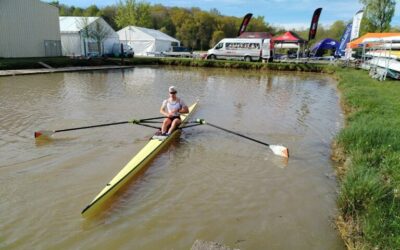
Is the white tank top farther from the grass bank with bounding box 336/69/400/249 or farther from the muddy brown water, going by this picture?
the grass bank with bounding box 336/69/400/249

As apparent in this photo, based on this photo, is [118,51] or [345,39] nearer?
[345,39]

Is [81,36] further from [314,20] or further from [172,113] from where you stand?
[172,113]

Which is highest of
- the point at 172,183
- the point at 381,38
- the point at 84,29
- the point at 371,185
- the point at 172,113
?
the point at 84,29

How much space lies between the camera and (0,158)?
7621mm

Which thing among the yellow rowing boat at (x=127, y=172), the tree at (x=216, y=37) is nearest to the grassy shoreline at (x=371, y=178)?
the yellow rowing boat at (x=127, y=172)

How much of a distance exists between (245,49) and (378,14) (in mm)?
22908

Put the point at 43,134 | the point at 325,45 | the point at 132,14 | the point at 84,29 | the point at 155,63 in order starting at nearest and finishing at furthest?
1. the point at 43,134
2. the point at 155,63
3. the point at 84,29
4. the point at 325,45
5. the point at 132,14

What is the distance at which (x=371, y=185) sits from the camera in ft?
15.8

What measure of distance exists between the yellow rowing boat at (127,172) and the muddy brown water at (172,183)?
0.60 ft

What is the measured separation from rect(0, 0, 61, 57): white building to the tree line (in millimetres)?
21546

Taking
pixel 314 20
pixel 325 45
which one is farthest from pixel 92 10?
pixel 314 20

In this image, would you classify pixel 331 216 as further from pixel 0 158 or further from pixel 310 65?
pixel 310 65

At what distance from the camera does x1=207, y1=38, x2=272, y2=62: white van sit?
115 feet

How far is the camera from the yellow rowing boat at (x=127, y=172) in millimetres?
5238
